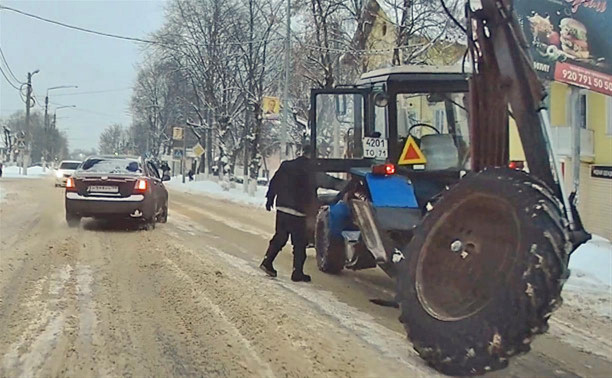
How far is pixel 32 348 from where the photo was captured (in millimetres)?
5723

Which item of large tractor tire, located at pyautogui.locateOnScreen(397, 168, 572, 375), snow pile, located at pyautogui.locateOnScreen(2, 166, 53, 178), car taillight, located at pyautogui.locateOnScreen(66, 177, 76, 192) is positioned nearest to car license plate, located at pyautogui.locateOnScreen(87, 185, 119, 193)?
car taillight, located at pyautogui.locateOnScreen(66, 177, 76, 192)

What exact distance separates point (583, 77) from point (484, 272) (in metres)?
12.0

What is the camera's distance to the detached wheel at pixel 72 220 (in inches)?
594

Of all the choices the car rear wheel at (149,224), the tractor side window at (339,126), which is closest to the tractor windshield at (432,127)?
the tractor side window at (339,126)

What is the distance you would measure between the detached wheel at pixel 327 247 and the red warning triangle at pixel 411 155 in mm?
1334

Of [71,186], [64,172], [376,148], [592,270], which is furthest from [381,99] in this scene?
[64,172]

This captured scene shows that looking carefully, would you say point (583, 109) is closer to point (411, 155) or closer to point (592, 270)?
point (592, 270)

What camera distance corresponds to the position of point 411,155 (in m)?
8.34

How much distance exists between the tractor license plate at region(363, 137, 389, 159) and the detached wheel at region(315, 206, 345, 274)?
91 centimetres

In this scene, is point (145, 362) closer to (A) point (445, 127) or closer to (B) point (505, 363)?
(B) point (505, 363)

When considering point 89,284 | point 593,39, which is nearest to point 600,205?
point 593,39

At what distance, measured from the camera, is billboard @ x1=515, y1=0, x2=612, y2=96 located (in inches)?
607

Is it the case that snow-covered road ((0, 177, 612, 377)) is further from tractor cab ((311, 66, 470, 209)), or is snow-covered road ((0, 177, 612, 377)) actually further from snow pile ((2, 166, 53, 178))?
snow pile ((2, 166, 53, 178))

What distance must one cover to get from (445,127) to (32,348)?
5093 millimetres
